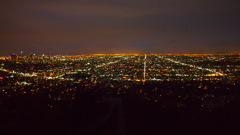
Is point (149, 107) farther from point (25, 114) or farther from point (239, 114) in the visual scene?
point (25, 114)

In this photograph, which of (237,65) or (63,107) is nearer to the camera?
(63,107)

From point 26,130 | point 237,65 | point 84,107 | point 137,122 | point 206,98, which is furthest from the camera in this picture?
point 237,65

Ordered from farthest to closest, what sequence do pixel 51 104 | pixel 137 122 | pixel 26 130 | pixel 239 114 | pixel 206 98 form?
pixel 206 98
pixel 51 104
pixel 239 114
pixel 137 122
pixel 26 130

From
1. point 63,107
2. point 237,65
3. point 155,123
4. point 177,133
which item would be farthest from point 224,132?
point 237,65

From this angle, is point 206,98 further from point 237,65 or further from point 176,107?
point 237,65

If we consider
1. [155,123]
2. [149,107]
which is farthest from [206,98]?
[155,123]

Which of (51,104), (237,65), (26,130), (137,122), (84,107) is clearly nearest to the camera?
(26,130)

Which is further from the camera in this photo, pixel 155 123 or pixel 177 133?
pixel 155 123

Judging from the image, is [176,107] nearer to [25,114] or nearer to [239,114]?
[239,114]

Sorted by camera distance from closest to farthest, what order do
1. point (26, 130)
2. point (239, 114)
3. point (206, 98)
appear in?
1. point (26, 130)
2. point (239, 114)
3. point (206, 98)
